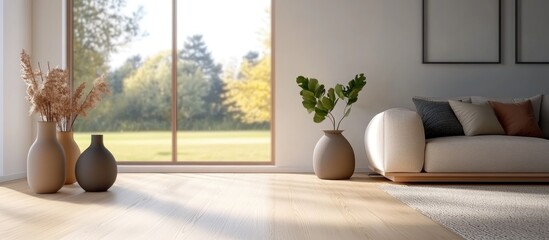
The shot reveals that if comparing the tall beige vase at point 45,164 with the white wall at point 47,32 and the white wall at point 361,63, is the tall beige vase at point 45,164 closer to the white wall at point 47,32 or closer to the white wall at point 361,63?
the white wall at point 47,32

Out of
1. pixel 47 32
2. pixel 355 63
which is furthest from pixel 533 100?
pixel 47 32

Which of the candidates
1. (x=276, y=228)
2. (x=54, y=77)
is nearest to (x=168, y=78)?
(x=54, y=77)

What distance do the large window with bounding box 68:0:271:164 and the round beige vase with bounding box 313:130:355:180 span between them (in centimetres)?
101

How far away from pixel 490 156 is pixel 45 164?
3266 mm

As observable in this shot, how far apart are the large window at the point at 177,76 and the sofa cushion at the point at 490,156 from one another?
76.5 inches

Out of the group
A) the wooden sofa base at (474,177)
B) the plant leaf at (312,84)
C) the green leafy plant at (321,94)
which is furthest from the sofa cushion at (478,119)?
the plant leaf at (312,84)

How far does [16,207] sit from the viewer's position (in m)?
3.60

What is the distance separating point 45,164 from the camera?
13.6 feet

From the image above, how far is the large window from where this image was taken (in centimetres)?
623

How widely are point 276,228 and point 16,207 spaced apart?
1644 millimetres

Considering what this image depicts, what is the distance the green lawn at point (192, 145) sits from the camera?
20.4ft

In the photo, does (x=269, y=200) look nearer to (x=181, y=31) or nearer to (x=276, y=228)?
(x=276, y=228)

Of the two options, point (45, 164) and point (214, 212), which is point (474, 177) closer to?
point (214, 212)

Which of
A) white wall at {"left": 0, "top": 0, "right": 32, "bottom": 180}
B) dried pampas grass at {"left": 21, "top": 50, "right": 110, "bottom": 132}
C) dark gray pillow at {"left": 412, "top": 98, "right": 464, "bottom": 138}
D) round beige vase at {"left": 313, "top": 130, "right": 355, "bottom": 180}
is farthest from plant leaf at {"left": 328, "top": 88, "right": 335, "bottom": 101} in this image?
white wall at {"left": 0, "top": 0, "right": 32, "bottom": 180}
